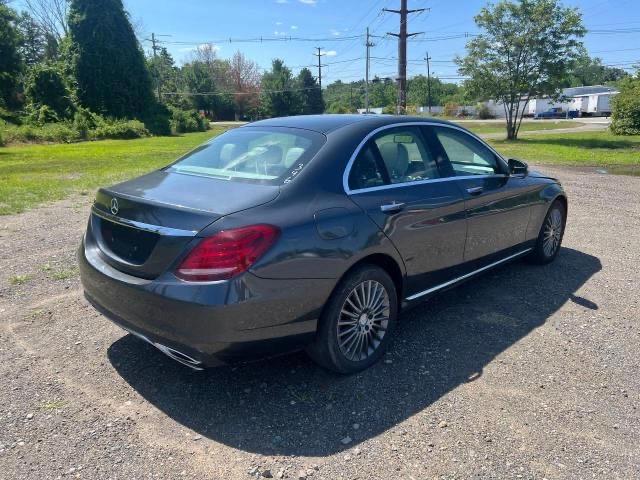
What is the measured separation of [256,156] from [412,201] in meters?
1.17

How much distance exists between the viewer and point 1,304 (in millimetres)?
4512

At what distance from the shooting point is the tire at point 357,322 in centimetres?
318

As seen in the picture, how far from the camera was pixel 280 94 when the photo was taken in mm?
72000

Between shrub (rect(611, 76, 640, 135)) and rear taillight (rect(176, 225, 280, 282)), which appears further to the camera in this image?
shrub (rect(611, 76, 640, 135))

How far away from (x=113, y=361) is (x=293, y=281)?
1.57 m

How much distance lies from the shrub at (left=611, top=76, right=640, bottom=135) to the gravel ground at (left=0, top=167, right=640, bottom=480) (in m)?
28.7

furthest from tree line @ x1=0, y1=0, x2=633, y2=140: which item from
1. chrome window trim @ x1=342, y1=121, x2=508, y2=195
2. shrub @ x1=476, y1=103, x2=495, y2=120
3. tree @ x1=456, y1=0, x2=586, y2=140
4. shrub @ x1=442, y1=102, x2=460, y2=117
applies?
chrome window trim @ x1=342, y1=121, x2=508, y2=195

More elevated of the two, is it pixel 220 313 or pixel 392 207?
pixel 392 207

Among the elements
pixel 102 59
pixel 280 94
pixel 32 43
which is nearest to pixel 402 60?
pixel 102 59

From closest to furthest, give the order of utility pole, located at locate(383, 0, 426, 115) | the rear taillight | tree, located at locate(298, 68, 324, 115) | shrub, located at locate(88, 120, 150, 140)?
the rear taillight → utility pole, located at locate(383, 0, 426, 115) → shrub, located at locate(88, 120, 150, 140) → tree, located at locate(298, 68, 324, 115)

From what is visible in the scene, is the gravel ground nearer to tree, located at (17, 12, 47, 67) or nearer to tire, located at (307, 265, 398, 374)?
tire, located at (307, 265, 398, 374)

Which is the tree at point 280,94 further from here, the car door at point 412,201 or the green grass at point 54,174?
the car door at point 412,201

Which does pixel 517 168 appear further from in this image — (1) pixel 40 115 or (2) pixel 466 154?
(1) pixel 40 115

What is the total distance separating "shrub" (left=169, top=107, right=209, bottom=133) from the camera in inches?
1824
